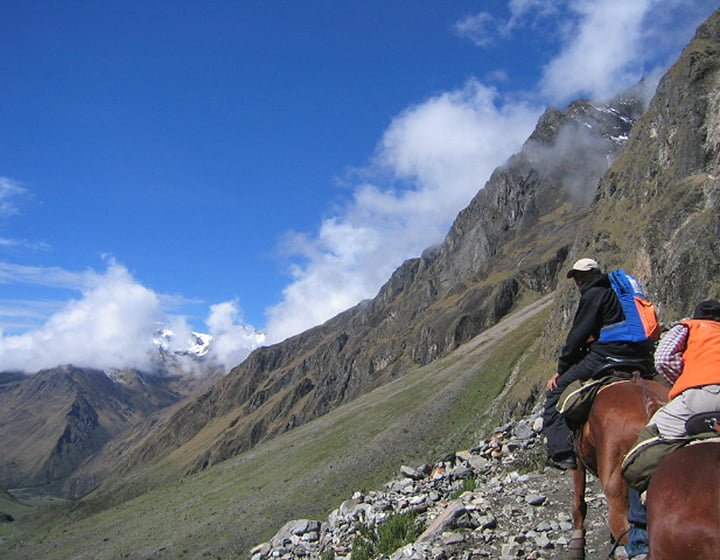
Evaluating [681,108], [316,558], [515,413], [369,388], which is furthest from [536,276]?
[316,558]

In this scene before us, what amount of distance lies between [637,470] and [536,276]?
513 ft

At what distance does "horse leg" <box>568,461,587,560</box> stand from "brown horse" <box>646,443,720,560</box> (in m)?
3.35

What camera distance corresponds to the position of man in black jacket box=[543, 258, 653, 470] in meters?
8.81

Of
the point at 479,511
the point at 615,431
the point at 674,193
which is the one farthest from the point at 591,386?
the point at 674,193

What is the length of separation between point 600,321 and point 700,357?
2352 millimetres

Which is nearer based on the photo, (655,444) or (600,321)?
(655,444)

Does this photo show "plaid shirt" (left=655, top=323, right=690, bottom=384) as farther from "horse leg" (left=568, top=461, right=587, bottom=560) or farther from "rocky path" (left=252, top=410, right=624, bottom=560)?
"rocky path" (left=252, top=410, right=624, bottom=560)

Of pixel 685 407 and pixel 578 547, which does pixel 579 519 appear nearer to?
pixel 578 547

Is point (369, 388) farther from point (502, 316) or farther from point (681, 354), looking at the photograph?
point (681, 354)

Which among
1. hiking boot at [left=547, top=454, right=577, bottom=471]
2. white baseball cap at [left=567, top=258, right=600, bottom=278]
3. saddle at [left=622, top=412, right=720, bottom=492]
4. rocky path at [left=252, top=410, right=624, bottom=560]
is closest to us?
saddle at [left=622, top=412, right=720, bottom=492]

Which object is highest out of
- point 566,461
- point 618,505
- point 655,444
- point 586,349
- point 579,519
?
point 586,349

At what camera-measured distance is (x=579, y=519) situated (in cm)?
929

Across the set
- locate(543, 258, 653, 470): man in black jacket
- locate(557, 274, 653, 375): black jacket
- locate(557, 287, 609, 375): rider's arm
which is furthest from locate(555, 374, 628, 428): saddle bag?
locate(557, 287, 609, 375): rider's arm

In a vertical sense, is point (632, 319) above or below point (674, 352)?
above
